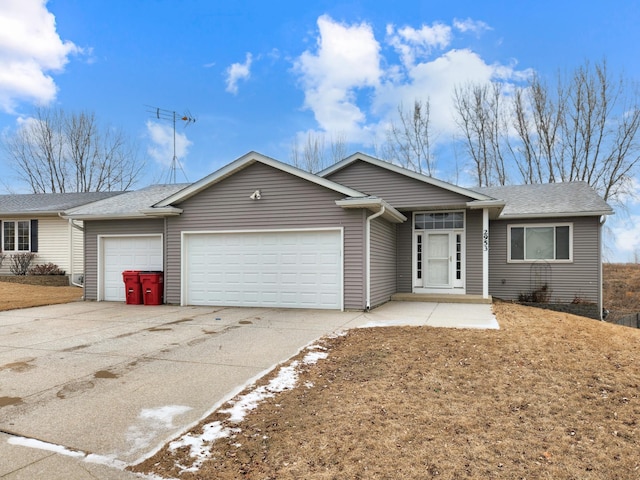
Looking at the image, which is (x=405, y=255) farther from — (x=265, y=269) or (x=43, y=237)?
(x=43, y=237)

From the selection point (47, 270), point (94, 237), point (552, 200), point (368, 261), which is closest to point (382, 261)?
point (368, 261)

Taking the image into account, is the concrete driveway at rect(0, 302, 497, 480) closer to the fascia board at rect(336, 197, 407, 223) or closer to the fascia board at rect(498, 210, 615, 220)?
the fascia board at rect(336, 197, 407, 223)

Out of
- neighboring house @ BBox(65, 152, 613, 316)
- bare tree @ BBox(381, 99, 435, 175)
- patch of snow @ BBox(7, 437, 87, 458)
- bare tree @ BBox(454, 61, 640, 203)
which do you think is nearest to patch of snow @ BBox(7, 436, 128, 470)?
patch of snow @ BBox(7, 437, 87, 458)

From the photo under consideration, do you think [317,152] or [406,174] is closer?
[406,174]

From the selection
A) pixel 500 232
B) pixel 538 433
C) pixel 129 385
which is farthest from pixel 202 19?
pixel 538 433

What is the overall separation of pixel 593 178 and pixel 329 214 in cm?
2015

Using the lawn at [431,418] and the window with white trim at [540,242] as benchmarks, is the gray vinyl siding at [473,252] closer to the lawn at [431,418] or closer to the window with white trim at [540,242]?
the window with white trim at [540,242]

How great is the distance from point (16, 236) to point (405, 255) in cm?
1755

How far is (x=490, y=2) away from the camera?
14352 millimetres

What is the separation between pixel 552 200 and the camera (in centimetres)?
1395

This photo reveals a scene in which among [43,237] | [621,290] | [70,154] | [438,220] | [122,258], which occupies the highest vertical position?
[70,154]

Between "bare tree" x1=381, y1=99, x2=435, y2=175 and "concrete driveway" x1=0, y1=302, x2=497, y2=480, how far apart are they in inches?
691

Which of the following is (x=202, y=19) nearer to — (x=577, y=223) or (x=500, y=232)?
(x=500, y=232)

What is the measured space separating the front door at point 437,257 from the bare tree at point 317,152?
14346 mm
